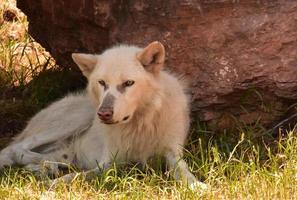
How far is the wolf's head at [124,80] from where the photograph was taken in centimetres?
628

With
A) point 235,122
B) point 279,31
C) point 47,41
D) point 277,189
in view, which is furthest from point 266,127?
point 47,41

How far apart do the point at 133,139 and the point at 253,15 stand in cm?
157

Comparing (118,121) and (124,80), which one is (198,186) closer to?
(118,121)

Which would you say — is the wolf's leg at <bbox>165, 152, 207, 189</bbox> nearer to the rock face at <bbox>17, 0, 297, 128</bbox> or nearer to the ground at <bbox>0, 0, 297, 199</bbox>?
the ground at <bbox>0, 0, 297, 199</bbox>

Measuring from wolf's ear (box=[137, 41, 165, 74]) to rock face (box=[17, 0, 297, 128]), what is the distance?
0.78 m

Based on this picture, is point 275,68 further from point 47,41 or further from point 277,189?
point 47,41

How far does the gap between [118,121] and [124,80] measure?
0.35 metres

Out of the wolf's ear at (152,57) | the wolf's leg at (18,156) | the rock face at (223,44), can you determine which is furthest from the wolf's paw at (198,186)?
the wolf's leg at (18,156)

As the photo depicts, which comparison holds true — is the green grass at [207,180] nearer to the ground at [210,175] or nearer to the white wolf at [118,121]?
the ground at [210,175]

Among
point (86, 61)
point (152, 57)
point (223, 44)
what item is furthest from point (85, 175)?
point (223, 44)

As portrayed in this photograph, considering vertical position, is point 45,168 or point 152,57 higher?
point 152,57

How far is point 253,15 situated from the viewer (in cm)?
705

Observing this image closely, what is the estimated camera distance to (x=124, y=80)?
639 cm

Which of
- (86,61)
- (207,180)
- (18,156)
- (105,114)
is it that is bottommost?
(18,156)
